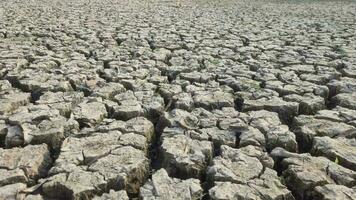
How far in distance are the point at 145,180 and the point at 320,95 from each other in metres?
1.68

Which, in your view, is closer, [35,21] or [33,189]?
[33,189]

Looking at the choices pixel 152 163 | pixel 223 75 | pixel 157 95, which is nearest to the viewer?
pixel 152 163

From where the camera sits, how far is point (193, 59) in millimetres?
4105

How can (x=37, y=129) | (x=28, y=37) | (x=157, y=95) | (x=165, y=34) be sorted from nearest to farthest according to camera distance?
(x=37, y=129) < (x=157, y=95) < (x=28, y=37) < (x=165, y=34)

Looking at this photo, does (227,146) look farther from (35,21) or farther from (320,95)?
(35,21)

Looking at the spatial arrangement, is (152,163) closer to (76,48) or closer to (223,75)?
(223,75)

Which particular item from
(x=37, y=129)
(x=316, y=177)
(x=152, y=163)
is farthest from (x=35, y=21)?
(x=316, y=177)

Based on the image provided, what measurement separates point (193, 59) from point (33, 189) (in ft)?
8.50

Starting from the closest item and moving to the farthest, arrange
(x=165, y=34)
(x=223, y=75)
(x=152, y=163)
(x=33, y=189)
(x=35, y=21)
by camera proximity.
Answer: (x=33, y=189) < (x=152, y=163) < (x=223, y=75) < (x=165, y=34) < (x=35, y=21)

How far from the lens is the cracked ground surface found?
5.94 ft

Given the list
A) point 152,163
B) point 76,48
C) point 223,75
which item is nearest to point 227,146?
point 152,163

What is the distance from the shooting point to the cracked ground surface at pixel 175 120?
5.94 feet

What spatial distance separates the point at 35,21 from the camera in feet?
21.3

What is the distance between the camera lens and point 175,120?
2443 millimetres
